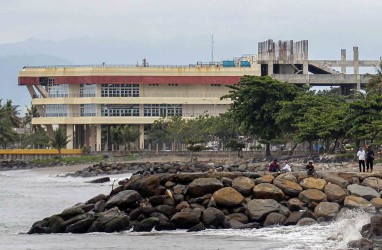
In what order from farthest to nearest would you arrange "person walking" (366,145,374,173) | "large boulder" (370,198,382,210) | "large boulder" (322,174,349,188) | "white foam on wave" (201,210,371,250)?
"person walking" (366,145,374,173) → "large boulder" (322,174,349,188) → "large boulder" (370,198,382,210) → "white foam on wave" (201,210,371,250)

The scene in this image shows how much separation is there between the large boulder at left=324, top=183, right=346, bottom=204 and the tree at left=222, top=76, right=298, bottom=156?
5064 centimetres

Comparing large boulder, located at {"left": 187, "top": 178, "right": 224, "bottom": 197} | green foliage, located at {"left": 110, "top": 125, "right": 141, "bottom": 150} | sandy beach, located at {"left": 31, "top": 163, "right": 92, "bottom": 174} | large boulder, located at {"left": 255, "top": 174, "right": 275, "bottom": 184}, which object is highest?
green foliage, located at {"left": 110, "top": 125, "right": 141, "bottom": 150}

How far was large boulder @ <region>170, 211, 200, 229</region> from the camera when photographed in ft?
111

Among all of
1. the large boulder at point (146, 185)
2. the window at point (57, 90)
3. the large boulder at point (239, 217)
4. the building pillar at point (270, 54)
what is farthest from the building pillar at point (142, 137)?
the large boulder at point (239, 217)

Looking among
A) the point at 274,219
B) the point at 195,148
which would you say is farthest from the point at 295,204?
the point at 195,148

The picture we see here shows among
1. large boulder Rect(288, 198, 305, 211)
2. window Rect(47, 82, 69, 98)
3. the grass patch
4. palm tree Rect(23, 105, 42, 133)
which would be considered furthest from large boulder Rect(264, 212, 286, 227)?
palm tree Rect(23, 105, 42, 133)

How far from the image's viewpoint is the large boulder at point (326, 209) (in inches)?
1332

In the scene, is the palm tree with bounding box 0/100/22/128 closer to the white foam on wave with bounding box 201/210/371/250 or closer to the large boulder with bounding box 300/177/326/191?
the large boulder with bounding box 300/177/326/191

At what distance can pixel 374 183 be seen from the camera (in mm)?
37625

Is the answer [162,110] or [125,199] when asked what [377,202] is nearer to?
[125,199]

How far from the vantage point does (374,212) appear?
33344 millimetres

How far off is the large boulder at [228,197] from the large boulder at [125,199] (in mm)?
2840

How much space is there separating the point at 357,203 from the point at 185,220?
239 inches

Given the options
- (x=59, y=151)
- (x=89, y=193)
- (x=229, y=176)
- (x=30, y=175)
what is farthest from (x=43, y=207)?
(x=59, y=151)
